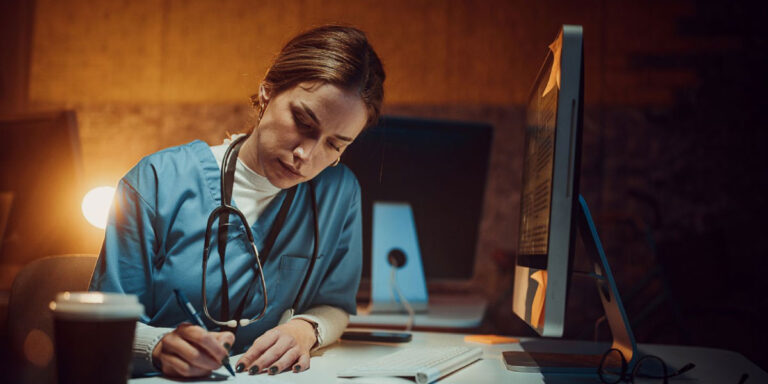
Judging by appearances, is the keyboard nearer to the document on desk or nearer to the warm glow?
the document on desk

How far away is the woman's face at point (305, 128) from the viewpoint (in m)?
0.97

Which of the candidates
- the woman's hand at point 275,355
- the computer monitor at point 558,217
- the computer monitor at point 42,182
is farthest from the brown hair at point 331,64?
the computer monitor at point 42,182

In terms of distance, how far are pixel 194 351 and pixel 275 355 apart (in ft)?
0.44

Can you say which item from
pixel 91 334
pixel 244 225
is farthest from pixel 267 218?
pixel 91 334

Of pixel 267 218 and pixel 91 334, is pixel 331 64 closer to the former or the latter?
pixel 267 218

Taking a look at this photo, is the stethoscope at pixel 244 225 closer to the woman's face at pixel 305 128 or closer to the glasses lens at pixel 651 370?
the woman's face at pixel 305 128

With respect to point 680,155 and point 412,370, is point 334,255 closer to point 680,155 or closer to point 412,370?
point 412,370

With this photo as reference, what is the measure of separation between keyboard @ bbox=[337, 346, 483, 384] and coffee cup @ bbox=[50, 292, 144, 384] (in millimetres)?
328

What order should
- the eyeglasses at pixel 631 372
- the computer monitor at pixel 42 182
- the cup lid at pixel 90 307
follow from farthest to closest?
the computer monitor at pixel 42 182 < the eyeglasses at pixel 631 372 < the cup lid at pixel 90 307

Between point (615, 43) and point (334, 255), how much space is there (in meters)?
2.42

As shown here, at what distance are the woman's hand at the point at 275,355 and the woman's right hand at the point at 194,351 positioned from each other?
0.23 ft

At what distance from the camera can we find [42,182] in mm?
1519

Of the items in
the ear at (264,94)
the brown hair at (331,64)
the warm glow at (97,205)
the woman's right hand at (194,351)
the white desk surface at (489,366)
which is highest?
the brown hair at (331,64)

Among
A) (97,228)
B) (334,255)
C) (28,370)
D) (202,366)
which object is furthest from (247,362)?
(97,228)
